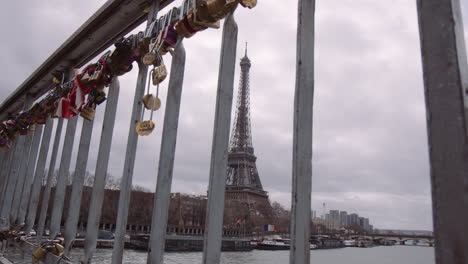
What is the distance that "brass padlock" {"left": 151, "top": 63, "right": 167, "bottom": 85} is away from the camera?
2172mm

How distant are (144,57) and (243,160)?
46.0m

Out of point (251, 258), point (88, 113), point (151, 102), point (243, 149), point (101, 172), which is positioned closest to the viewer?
point (151, 102)

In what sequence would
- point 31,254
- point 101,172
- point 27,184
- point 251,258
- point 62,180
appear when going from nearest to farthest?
point 101,172 < point 62,180 < point 31,254 < point 27,184 < point 251,258

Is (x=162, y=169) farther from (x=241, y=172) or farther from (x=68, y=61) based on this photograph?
(x=241, y=172)

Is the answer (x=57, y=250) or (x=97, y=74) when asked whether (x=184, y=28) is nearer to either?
(x=97, y=74)

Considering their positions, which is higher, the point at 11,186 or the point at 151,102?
the point at 151,102

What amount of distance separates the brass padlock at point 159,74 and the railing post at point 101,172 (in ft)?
2.74

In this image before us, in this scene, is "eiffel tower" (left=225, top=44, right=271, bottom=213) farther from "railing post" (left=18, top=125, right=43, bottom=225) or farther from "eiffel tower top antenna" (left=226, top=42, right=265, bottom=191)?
"railing post" (left=18, top=125, right=43, bottom=225)

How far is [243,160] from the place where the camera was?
158 ft

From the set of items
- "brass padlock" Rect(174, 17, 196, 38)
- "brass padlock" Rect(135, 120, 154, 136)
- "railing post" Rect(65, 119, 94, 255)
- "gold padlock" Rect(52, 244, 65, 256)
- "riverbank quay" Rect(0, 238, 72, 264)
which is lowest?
"riverbank quay" Rect(0, 238, 72, 264)

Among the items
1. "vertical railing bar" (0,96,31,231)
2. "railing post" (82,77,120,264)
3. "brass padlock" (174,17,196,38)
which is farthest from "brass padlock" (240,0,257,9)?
"vertical railing bar" (0,96,31,231)

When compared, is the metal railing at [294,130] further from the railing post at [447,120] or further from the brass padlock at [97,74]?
the brass padlock at [97,74]

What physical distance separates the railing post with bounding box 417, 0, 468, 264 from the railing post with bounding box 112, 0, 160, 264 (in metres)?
1.84

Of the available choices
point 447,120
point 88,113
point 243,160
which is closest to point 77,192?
point 88,113
